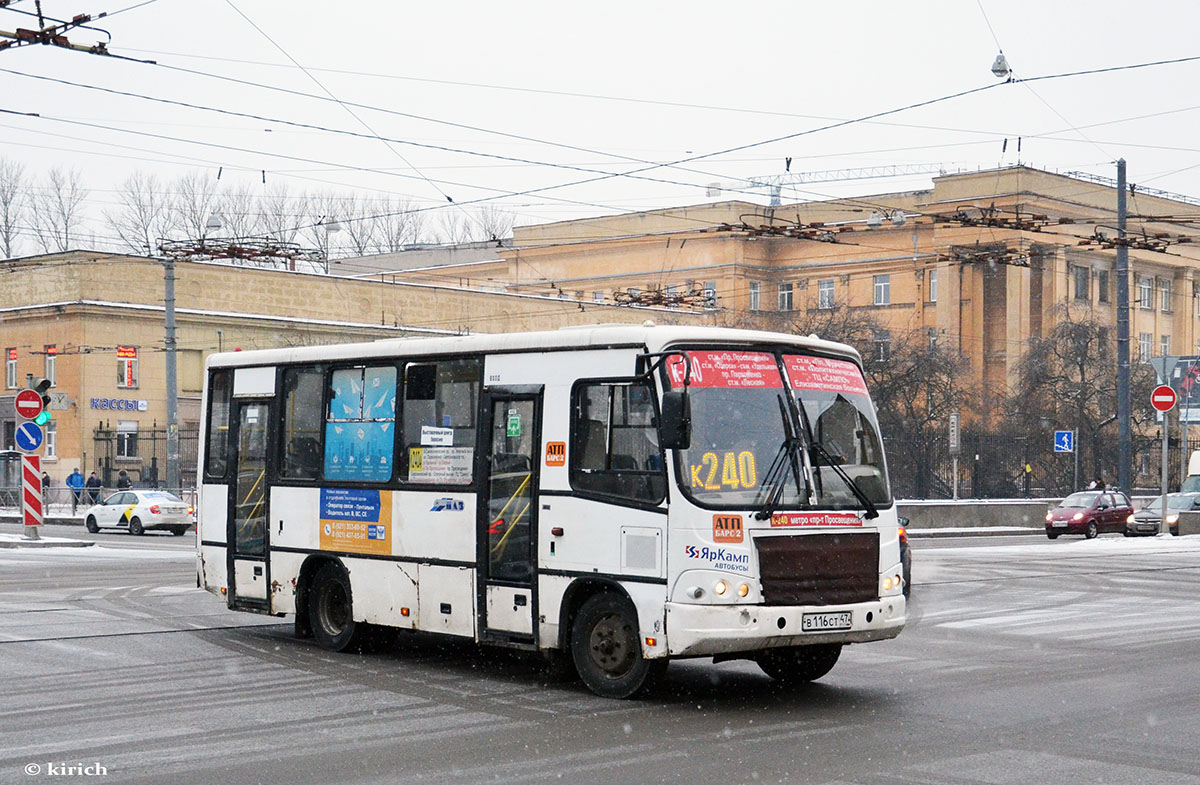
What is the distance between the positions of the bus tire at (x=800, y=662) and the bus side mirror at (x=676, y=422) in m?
2.28

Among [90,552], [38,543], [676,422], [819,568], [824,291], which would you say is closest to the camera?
[676,422]

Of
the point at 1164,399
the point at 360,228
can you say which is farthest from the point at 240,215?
the point at 1164,399

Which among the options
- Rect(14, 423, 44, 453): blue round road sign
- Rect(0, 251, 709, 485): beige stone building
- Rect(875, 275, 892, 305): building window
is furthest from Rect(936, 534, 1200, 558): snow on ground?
Rect(875, 275, 892, 305): building window

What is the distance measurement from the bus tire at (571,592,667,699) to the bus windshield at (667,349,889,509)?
1.12m

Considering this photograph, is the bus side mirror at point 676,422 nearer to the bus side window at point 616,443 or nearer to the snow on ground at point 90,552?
the bus side window at point 616,443

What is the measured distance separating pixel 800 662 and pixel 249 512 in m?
5.74

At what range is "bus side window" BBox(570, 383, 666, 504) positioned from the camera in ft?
37.3

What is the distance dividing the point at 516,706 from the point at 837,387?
3413 mm

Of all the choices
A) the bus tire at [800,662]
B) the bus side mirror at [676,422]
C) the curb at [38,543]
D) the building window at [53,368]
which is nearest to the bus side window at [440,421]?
the bus side mirror at [676,422]

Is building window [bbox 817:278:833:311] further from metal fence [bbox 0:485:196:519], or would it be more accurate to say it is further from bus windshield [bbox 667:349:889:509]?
bus windshield [bbox 667:349:889:509]

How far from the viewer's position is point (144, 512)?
43.2 meters

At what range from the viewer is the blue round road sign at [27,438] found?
3256 centimetres

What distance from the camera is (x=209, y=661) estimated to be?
45.4 feet

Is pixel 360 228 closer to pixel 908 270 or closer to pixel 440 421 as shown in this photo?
pixel 908 270
